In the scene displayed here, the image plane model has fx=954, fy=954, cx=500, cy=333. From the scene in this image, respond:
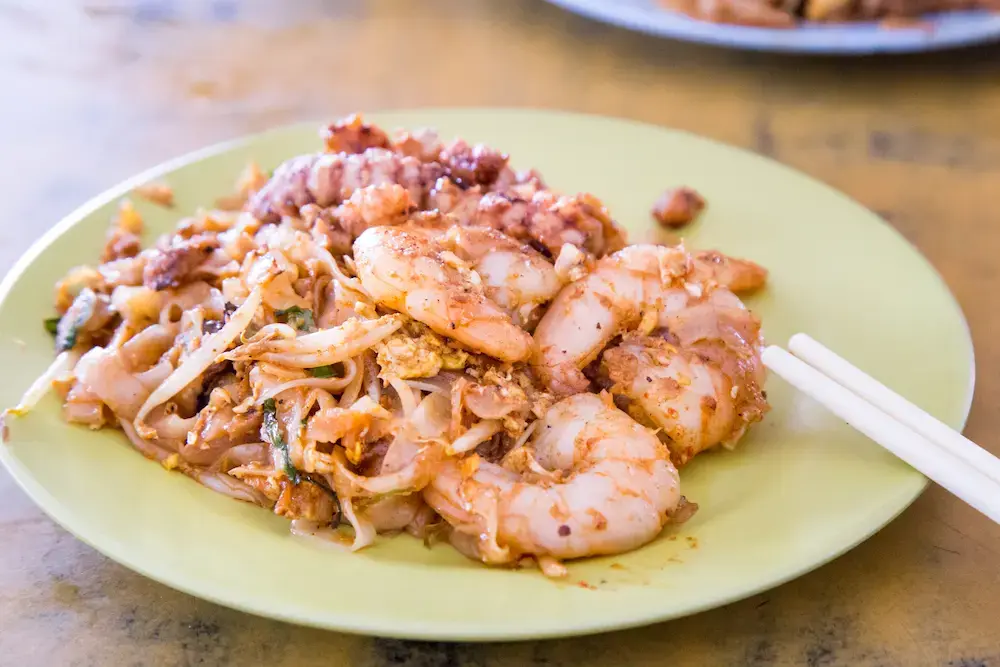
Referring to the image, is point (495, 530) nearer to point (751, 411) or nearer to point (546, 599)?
point (546, 599)

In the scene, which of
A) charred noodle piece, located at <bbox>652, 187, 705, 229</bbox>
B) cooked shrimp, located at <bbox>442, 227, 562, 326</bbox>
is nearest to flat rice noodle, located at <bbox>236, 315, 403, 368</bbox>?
cooked shrimp, located at <bbox>442, 227, 562, 326</bbox>

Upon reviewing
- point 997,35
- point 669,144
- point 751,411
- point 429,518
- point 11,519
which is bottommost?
point 11,519

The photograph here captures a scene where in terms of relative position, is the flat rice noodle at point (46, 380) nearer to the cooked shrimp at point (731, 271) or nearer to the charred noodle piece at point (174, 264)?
the charred noodle piece at point (174, 264)

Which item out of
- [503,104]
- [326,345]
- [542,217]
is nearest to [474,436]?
[326,345]

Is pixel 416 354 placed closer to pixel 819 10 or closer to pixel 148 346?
pixel 148 346

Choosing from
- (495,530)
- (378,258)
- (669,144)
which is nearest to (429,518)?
(495,530)

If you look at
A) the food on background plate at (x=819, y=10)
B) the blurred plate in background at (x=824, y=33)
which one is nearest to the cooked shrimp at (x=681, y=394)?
the blurred plate in background at (x=824, y=33)
